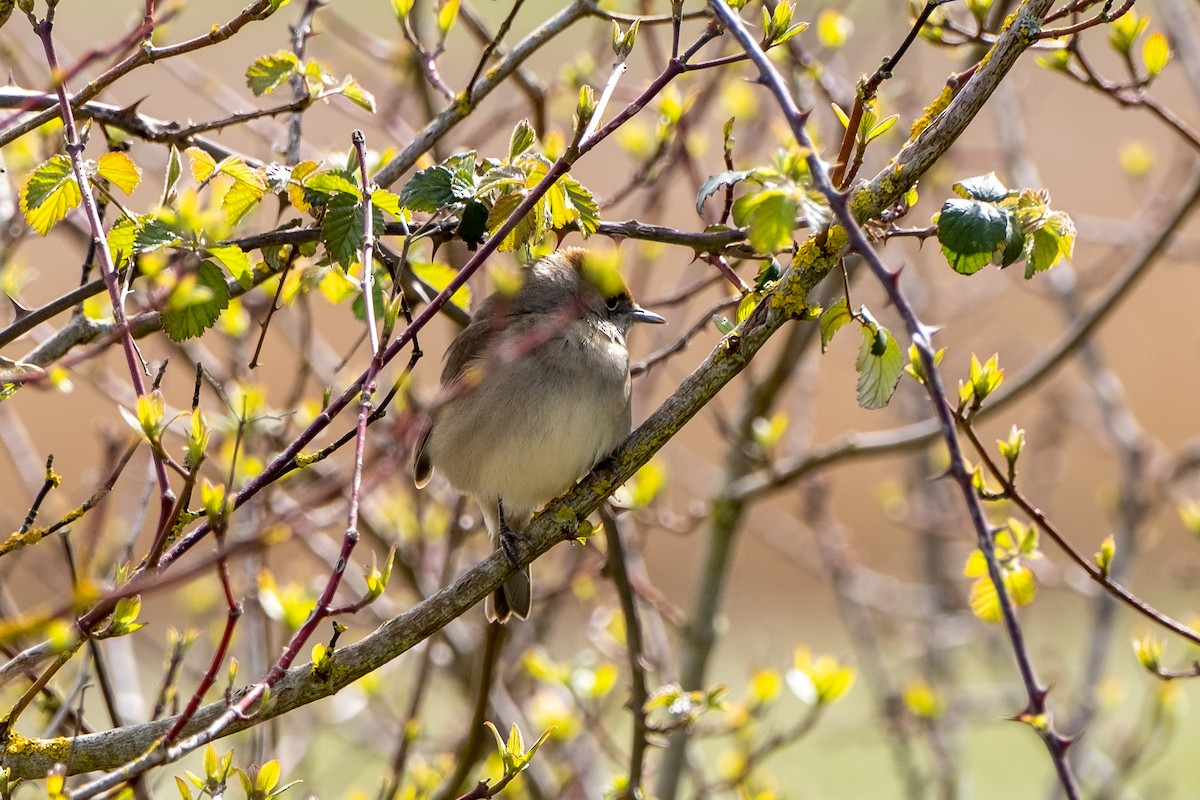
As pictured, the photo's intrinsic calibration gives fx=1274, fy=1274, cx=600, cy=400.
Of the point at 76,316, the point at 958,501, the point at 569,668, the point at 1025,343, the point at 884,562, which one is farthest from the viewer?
the point at 884,562

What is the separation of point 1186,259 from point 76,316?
14.8 ft

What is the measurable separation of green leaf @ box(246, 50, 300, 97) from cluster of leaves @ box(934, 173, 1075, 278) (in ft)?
4.93

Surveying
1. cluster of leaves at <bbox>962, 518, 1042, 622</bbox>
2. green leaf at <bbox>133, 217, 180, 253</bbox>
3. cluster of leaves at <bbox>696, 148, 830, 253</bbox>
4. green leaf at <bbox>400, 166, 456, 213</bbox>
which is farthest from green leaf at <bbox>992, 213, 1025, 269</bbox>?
green leaf at <bbox>133, 217, 180, 253</bbox>

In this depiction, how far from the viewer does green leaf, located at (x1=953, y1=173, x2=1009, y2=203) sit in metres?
2.38

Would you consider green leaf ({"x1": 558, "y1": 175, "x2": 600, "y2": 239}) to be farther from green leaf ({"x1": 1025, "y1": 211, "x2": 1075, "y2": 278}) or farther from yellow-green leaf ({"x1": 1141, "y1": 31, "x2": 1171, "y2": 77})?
yellow-green leaf ({"x1": 1141, "y1": 31, "x2": 1171, "y2": 77})

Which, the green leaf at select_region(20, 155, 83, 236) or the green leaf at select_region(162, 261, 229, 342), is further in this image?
the green leaf at select_region(20, 155, 83, 236)

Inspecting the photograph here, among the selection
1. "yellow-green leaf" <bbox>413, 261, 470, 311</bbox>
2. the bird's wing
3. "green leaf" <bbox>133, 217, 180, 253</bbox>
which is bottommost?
"green leaf" <bbox>133, 217, 180, 253</bbox>

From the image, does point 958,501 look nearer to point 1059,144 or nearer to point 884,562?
point 884,562

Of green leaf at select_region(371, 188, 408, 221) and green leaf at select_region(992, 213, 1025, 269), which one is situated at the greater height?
green leaf at select_region(371, 188, 408, 221)

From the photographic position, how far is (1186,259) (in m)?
5.49

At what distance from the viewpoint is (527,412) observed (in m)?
3.80

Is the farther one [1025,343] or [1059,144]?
[1059,144]

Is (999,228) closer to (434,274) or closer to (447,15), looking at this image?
(434,274)

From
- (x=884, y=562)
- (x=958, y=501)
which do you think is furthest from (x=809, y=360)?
(x=884, y=562)
